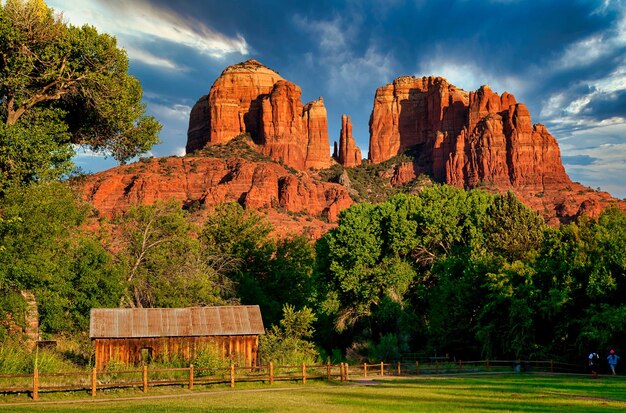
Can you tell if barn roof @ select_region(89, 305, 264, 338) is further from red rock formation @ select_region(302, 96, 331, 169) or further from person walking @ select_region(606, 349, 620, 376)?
red rock formation @ select_region(302, 96, 331, 169)

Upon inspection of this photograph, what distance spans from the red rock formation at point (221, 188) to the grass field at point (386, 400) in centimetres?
10416

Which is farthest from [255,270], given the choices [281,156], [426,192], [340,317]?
[281,156]

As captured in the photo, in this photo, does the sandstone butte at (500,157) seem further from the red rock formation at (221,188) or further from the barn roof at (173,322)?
the barn roof at (173,322)

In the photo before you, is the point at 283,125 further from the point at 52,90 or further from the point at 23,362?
the point at 23,362

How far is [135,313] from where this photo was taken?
33438 millimetres

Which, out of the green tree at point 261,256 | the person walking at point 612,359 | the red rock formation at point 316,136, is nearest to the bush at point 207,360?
the person walking at point 612,359

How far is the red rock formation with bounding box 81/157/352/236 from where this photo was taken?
13550 centimetres

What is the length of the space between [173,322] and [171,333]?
2.78ft

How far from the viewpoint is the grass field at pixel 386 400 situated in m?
17.4

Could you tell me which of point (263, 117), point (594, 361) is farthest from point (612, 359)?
point (263, 117)

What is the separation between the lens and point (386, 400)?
1964 cm

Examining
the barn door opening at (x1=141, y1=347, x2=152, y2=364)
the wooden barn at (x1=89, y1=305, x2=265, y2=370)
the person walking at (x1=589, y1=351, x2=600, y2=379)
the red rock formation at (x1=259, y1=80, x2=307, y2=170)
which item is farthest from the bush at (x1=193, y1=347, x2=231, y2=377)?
the red rock formation at (x1=259, y1=80, x2=307, y2=170)

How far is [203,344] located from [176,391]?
8479 millimetres

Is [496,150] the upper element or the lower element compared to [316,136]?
lower
